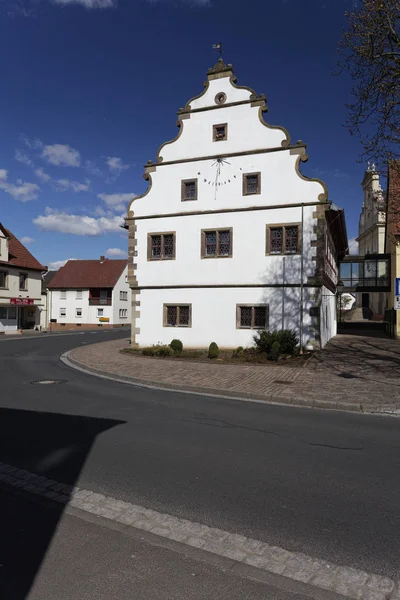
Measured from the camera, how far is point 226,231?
2103cm

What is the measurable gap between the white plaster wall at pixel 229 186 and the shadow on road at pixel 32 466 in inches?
578

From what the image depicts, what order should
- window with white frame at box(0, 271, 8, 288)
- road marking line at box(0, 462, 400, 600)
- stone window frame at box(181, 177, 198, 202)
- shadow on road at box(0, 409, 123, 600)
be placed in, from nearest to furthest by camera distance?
1. road marking line at box(0, 462, 400, 600)
2. shadow on road at box(0, 409, 123, 600)
3. stone window frame at box(181, 177, 198, 202)
4. window with white frame at box(0, 271, 8, 288)

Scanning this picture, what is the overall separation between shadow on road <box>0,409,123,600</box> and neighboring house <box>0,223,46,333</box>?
116 ft

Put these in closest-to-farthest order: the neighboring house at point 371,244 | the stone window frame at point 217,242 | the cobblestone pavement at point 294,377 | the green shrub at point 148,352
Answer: the cobblestone pavement at point 294,377 < the green shrub at point 148,352 < the stone window frame at point 217,242 < the neighboring house at point 371,244

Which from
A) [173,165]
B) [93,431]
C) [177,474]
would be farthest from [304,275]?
[177,474]

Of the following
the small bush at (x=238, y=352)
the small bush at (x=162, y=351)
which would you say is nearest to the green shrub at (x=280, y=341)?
the small bush at (x=238, y=352)

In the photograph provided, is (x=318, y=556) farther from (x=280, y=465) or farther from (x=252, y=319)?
(x=252, y=319)

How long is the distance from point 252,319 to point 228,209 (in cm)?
530

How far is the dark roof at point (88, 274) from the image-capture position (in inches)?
2174

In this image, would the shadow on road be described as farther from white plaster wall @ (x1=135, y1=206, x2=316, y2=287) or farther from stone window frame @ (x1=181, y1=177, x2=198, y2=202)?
stone window frame @ (x1=181, y1=177, x2=198, y2=202)

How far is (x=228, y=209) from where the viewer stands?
2086 cm

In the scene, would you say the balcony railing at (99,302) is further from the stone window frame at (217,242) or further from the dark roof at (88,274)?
the stone window frame at (217,242)

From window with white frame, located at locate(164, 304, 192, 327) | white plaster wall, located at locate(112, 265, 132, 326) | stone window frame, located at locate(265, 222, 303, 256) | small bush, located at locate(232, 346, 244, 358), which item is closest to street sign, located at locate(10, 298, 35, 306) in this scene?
white plaster wall, located at locate(112, 265, 132, 326)

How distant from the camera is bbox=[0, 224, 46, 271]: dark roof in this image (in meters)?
42.3
